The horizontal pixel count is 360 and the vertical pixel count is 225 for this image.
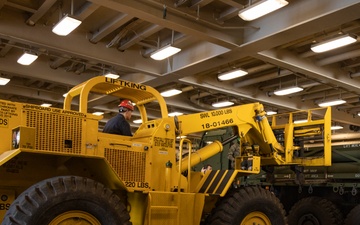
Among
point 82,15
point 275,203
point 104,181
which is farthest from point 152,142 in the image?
point 82,15

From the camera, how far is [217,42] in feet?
35.7

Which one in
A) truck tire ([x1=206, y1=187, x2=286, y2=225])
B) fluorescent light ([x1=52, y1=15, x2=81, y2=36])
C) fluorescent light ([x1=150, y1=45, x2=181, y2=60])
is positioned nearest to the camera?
truck tire ([x1=206, y1=187, x2=286, y2=225])

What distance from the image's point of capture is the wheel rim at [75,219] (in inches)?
213

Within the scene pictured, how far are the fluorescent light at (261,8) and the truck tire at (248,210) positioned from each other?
3.52 meters

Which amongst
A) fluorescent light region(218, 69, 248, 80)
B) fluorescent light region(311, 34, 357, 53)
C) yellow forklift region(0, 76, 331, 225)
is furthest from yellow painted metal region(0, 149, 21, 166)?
fluorescent light region(218, 69, 248, 80)

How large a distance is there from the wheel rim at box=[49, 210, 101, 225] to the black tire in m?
7.19

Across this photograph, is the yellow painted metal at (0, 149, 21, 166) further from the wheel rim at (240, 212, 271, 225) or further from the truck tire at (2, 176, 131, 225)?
the wheel rim at (240, 212, 271, 225)

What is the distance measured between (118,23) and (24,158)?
5561mm

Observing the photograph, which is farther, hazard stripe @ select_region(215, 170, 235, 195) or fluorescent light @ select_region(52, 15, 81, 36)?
fluorescent light @ select_region(52, 15, 81, 36)

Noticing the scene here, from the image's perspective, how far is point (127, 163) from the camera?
21.9ft

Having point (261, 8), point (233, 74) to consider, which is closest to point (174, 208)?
point (261, 8)

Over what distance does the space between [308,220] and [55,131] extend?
769 centimetres

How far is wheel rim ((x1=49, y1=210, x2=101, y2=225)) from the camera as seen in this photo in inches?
213

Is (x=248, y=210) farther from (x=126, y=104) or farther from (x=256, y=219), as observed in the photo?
(x=126, y=104)
